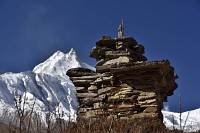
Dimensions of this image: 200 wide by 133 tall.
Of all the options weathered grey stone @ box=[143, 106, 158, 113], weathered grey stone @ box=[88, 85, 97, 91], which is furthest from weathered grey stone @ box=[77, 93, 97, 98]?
weathered grey stone @ box=[143, 106, 158, 113]

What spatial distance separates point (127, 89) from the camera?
13023 mm

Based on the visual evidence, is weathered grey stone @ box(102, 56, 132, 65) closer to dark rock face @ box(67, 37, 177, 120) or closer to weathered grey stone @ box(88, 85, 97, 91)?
dark rock face @ box(67, 37, 177, 120)

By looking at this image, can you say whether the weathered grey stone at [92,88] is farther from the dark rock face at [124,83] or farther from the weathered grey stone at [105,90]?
the weathered grey stone at [105,90]

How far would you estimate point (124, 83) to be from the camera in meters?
13.1

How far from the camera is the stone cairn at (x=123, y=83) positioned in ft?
41.9

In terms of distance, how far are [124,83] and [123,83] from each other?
29mm

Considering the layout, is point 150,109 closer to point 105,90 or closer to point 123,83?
point 123,83

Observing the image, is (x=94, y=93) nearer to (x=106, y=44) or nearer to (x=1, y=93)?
(x=106, y=44)

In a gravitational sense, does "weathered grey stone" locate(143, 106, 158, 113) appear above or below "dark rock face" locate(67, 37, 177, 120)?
below

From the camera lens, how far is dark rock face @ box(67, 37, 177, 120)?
1277 cm

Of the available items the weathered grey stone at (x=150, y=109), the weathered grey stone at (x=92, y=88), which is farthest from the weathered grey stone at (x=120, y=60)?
the weathered grey stone at (x=150, y=109)

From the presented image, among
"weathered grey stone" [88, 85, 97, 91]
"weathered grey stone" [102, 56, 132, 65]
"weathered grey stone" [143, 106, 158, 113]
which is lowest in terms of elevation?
"weathered grey stone" [143, 106, 158, 113]

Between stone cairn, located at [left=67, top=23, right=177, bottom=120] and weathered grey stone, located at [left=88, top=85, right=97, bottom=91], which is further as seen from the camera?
weathered grey stone, located at [left=88, top=85, right=97, bottom=91]

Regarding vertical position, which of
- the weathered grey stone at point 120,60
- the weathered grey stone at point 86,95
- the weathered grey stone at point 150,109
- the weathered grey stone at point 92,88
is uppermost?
the weathered grey stone at point 120,60
